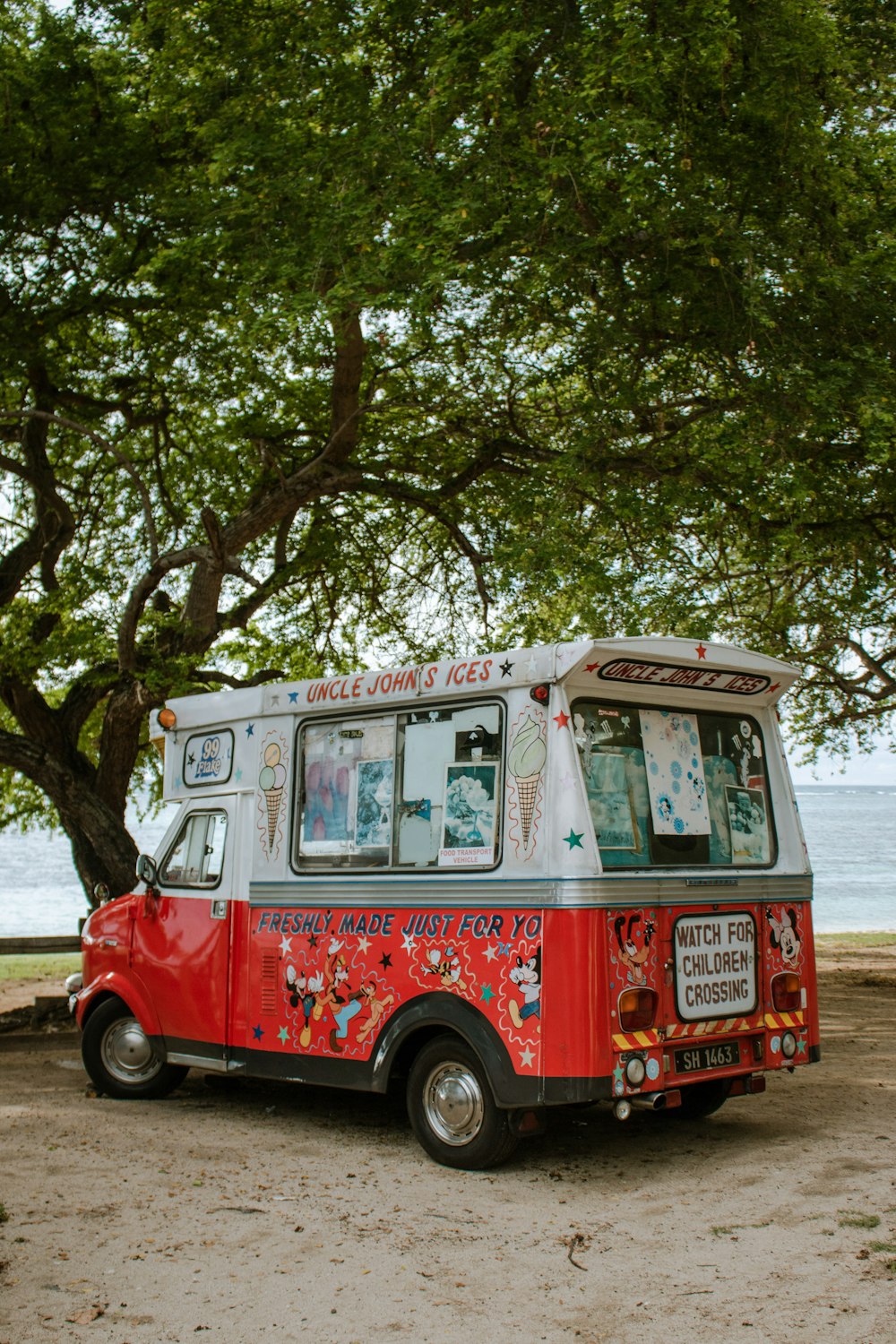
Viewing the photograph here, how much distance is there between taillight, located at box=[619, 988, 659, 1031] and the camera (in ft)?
21.1

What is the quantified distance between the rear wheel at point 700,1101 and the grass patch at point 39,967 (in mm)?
11623

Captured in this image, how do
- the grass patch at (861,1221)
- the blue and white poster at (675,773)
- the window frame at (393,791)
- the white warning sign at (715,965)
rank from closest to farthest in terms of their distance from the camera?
the grass patch at (861,1221)
the white warning sign at (715,965)
the window frame at (393,791)
the blue and white poster at (675,773)

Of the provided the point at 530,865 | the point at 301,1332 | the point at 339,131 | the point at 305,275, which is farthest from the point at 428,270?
the point at 301,1332

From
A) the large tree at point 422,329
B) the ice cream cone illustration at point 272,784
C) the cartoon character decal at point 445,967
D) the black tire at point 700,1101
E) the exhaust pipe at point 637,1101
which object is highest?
the large tree at point 422,329

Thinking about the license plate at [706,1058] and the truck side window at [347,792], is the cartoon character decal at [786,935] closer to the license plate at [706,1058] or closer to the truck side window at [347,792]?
the license plate at [706,1058]

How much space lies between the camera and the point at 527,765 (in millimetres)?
6781

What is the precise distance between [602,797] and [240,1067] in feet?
10.2

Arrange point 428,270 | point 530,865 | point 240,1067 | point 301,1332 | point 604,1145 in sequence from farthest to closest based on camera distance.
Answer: point 428,270
point 240,1067
point 604,1145
point 530,865
point 301,1332

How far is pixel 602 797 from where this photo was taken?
6.85m

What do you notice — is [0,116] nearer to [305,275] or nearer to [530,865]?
[305,275]

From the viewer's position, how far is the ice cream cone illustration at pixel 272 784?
27.0 feet

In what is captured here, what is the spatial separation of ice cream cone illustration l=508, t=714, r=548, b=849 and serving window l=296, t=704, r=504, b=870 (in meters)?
0.15

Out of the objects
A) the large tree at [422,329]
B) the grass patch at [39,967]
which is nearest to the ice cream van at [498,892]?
the large tree at [422,329]

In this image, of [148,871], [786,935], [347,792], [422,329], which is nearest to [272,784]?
[347,792]
